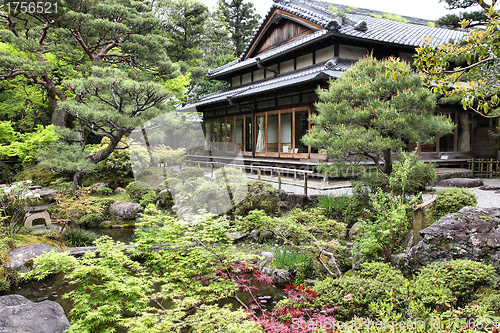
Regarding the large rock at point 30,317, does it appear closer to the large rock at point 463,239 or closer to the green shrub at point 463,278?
the green shrub at point 463,278

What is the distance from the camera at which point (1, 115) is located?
17.6 meters

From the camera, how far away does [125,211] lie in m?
10.1

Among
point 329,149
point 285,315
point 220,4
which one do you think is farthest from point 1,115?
point 220,4

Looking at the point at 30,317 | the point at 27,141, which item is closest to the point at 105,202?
the point at 27,141

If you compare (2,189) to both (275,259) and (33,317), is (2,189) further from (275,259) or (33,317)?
(275,259)

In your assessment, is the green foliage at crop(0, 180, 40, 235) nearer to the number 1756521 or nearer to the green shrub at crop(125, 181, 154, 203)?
the green shrub at crop(125, 181, 154, 203)

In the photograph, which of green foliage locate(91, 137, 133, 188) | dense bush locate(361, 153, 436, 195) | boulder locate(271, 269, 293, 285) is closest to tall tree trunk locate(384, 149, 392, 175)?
dense bush locate(361, 153, 436, 195)

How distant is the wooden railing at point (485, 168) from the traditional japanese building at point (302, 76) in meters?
0.87

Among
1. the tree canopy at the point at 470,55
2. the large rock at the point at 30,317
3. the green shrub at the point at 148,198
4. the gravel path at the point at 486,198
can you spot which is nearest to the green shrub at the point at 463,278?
the tree canopy at the point at 470,55

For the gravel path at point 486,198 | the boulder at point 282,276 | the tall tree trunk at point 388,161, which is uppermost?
the tall tree trunk at point 388,161

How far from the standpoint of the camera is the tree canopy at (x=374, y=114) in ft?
22.5

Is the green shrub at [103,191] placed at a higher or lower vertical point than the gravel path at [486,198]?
lower

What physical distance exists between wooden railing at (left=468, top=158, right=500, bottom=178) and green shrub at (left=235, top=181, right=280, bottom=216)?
9.17 meters

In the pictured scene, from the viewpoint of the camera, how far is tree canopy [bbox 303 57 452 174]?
269 inches
